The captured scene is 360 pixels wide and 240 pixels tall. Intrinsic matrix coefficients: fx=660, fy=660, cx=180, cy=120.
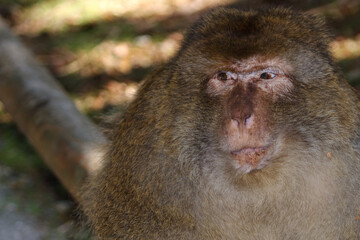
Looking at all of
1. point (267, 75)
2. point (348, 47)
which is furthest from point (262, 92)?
point (348, 47)

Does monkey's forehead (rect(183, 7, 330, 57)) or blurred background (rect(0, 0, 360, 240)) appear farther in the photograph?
blurred background (rect(0, 0, 360, 240))

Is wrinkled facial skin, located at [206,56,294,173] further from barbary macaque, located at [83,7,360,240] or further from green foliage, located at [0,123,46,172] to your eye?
green foliage, located at [0,123,46,172]

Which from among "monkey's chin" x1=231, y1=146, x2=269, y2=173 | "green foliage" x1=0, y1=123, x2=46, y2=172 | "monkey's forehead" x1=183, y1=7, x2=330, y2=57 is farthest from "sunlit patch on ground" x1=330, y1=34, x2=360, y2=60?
"monkey's chin" x1=231, y1=146, x2=269, y2=173

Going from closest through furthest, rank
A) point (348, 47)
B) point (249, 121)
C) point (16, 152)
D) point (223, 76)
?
point (249, 121) → point (223, 76) → point (16, 152) → point (348, 47)

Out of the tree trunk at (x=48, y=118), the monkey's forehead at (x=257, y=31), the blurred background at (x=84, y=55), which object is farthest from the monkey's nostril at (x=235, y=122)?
the blurred background at (x=84, y=55)

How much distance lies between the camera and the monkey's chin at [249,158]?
359cm

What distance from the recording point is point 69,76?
7.81 m

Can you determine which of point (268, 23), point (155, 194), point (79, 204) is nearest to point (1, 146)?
point (79, 204)

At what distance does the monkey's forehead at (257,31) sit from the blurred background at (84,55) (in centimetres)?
Answer: 227

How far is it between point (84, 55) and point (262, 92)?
4730 millimetres

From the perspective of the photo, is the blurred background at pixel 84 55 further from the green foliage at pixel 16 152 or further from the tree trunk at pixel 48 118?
the tree trunk at pixel 48 118

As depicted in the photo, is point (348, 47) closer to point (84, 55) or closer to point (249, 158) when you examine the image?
point (84, 55)

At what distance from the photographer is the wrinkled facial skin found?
3551 millimetres

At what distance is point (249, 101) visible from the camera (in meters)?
3.60
